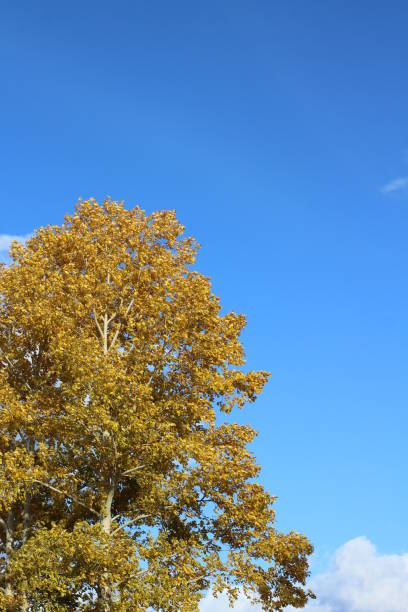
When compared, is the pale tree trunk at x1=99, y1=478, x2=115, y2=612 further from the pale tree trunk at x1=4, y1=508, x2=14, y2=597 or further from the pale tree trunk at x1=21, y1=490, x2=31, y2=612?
the pale tree trunk at x1=4, y1=508, x2=14, y2=597

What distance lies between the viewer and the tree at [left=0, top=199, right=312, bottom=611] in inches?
939

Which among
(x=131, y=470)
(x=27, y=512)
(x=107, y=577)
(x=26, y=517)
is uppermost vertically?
(x=131, y=470)

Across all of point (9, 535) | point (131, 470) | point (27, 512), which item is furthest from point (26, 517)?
point (131, 470)

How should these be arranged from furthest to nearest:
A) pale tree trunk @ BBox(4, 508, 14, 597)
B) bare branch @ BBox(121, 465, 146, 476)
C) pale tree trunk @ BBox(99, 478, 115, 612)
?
pale tree trunk @ BBox(4, 508, 14, 597) → bare branch @ BBox(121, 465, 146, 476) → pale tree trunk @ BBox(99, 478, 115, 612)

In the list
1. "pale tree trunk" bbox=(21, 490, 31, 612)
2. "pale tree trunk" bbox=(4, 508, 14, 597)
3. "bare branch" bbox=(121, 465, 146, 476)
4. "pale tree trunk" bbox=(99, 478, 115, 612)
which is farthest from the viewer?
"pale tree trunk" bbox=(21, 490, 31, 612)

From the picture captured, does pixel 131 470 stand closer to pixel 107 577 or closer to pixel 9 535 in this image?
pixel 107 577

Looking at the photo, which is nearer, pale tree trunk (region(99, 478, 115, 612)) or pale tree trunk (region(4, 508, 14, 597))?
pale tree trunk (region(99, 478, 115, 612))

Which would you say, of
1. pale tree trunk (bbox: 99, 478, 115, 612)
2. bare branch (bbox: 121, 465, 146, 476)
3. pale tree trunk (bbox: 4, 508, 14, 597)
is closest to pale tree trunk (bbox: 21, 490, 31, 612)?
pale tree trunk (bbox: 4, 508, 14, 597)

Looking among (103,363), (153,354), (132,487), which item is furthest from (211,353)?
(132,487)

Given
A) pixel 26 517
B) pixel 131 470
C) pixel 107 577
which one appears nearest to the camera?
pixel 107 577

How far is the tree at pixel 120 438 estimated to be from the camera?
2384cm

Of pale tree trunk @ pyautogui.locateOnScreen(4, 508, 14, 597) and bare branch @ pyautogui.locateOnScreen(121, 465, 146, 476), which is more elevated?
bare branch @ pyautogui.locateOnScreen(121, 465, 146, 476)

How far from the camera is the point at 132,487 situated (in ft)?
94.1

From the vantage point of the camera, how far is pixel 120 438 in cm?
2442
